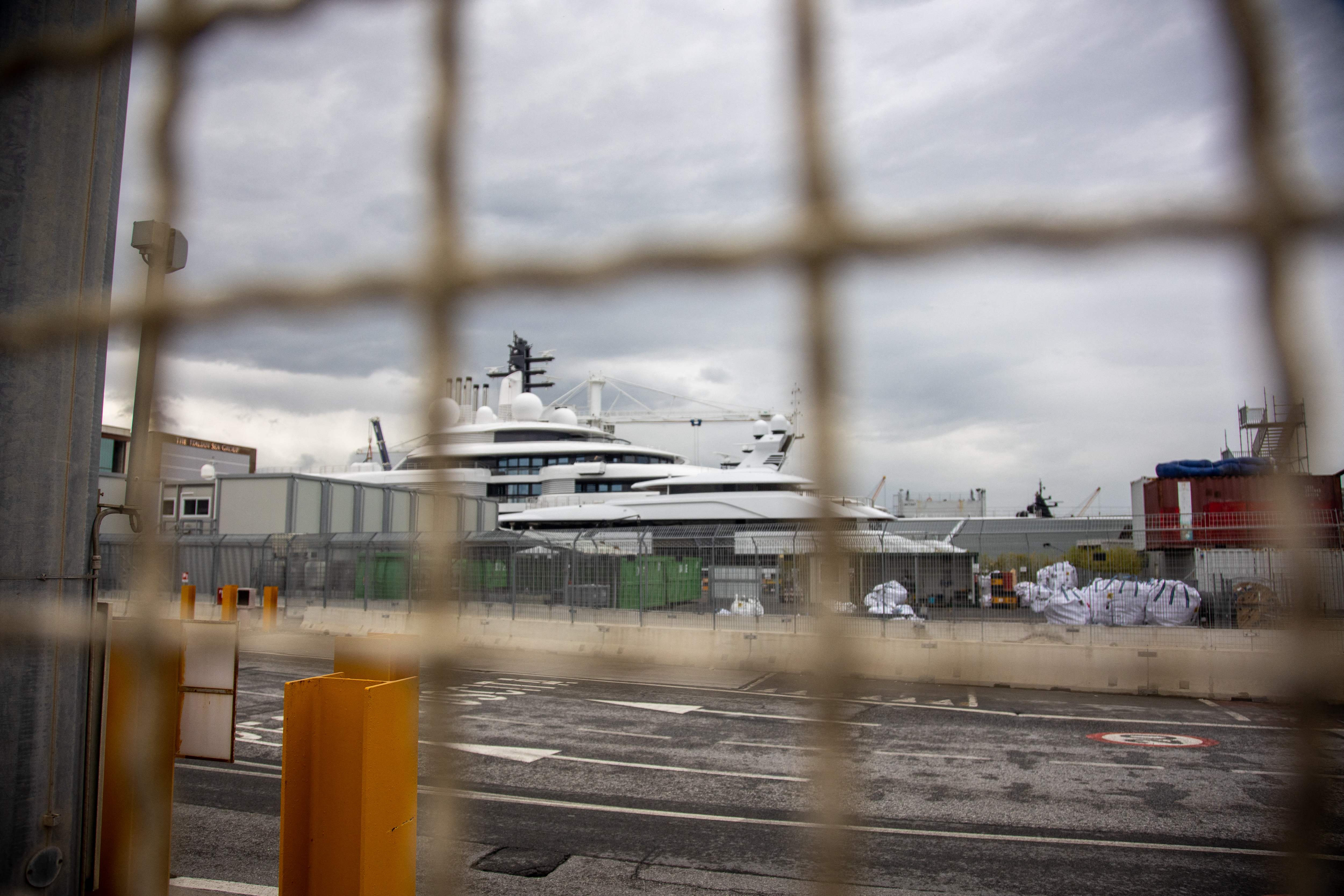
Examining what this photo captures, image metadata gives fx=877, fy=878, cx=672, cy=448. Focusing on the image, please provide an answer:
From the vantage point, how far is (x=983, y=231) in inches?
29.5

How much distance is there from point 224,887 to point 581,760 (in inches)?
121

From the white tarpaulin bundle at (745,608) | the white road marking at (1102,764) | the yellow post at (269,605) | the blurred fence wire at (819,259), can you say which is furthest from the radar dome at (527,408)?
the blurred fence wire at (819,259)

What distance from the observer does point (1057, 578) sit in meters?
11.9

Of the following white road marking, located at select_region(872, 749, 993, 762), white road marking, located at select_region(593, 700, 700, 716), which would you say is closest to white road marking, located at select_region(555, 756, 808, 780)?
white road marking, located at select_region(872, 749, 993, 762)

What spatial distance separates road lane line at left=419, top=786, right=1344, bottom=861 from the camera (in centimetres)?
490

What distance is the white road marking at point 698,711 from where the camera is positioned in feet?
28.5

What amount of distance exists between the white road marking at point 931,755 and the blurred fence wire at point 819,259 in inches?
268

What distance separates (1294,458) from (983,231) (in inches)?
12.8

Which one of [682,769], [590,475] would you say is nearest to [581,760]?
[682,769]

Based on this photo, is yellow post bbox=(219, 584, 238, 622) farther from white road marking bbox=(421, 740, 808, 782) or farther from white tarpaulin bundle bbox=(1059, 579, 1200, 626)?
white tarpaulin bundle bbox=(1059, 579, 1200, 626)

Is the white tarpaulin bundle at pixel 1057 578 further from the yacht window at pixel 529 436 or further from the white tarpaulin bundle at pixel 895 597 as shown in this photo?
the yacht window at pixel 529 436

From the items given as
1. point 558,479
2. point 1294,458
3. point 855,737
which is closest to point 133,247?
point 1294,458

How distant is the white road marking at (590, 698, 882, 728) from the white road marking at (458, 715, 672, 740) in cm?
118

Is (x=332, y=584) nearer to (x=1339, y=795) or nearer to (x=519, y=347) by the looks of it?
(x=1339, y=795)
